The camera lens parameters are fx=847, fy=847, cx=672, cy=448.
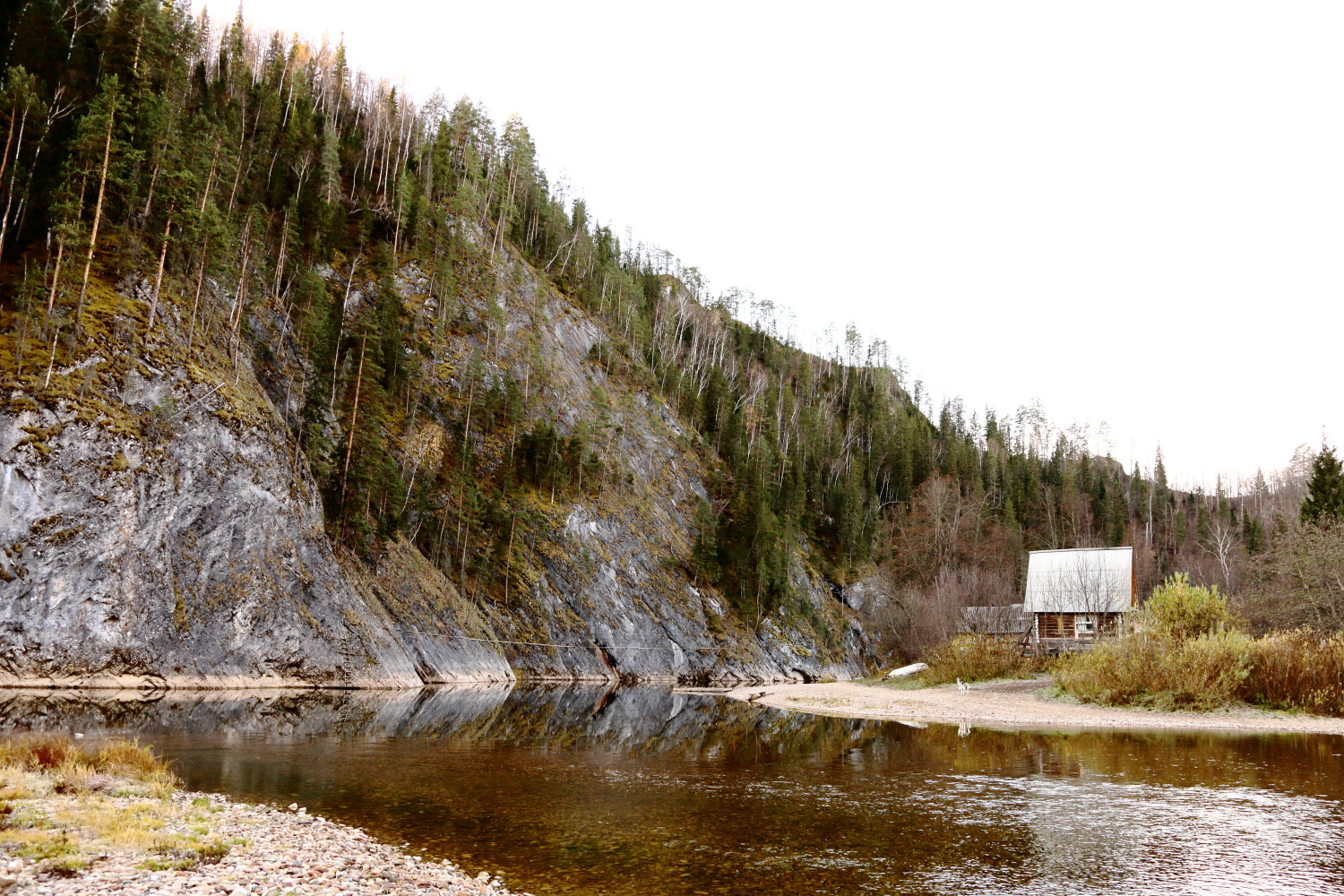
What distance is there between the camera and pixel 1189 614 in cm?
3606

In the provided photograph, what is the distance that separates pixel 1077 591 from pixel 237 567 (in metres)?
59.6

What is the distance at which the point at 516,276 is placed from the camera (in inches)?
3199

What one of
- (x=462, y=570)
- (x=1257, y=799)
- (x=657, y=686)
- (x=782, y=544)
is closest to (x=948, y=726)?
(x=1257, y=799)

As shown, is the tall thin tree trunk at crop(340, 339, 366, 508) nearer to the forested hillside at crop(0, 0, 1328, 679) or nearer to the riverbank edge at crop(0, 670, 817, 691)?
the forested hillside at crop(0, 0, 1328, 679)

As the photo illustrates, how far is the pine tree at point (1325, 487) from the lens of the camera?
62.6 m

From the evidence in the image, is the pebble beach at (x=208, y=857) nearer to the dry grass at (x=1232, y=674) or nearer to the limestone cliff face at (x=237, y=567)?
the limestone cliff face at (x=237, y=567)

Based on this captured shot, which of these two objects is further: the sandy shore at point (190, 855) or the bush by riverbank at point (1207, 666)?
the bush by riverbank at point (1207, 666)

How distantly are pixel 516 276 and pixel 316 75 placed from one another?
35639 mm

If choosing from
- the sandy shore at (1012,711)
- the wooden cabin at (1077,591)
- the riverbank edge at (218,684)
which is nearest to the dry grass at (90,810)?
the riverbank edge at (218,684)

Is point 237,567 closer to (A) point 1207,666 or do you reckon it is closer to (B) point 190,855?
(B) point 190,855

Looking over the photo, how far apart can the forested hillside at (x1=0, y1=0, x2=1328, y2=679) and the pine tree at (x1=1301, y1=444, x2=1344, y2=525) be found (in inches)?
852

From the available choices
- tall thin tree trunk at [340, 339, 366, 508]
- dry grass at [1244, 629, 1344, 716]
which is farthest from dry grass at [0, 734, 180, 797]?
dry grass at [1244, 629, 1344, 716]

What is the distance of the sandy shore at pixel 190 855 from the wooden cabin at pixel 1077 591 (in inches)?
2374

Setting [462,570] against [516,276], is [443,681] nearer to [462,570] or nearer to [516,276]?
[462,570]
